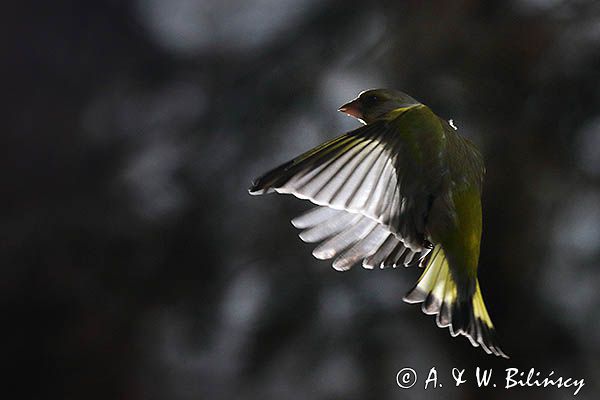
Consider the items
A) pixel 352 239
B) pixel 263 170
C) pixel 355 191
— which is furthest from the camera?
pixel 263 170

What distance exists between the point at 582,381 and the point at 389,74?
79 centimetres

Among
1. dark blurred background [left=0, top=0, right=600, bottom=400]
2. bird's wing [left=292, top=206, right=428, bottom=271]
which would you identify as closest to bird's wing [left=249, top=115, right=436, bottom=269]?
bird's wing [left=292, top=206, right=428, bottom=271]

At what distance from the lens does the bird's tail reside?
0.87 meters

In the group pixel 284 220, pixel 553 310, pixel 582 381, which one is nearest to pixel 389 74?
pixel 284 220

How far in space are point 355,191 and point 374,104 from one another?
0.28 meters

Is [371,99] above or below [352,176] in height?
above

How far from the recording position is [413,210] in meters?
0.94

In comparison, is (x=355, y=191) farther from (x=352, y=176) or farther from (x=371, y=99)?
(x=371, y=99)

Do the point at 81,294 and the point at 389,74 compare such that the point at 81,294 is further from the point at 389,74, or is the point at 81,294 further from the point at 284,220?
the point at 389,74

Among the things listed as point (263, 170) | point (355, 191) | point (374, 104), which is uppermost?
point (263, 170)

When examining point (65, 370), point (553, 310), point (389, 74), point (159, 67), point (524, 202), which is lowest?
point (553, 310)

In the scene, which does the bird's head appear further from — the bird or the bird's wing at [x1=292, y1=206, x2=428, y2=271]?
the bird's wing at [x1=292, y1=206, x2=428, y2=271]

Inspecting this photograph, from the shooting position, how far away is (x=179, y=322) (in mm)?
1721

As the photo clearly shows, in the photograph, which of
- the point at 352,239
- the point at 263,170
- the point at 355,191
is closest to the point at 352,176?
the point at 355,191
